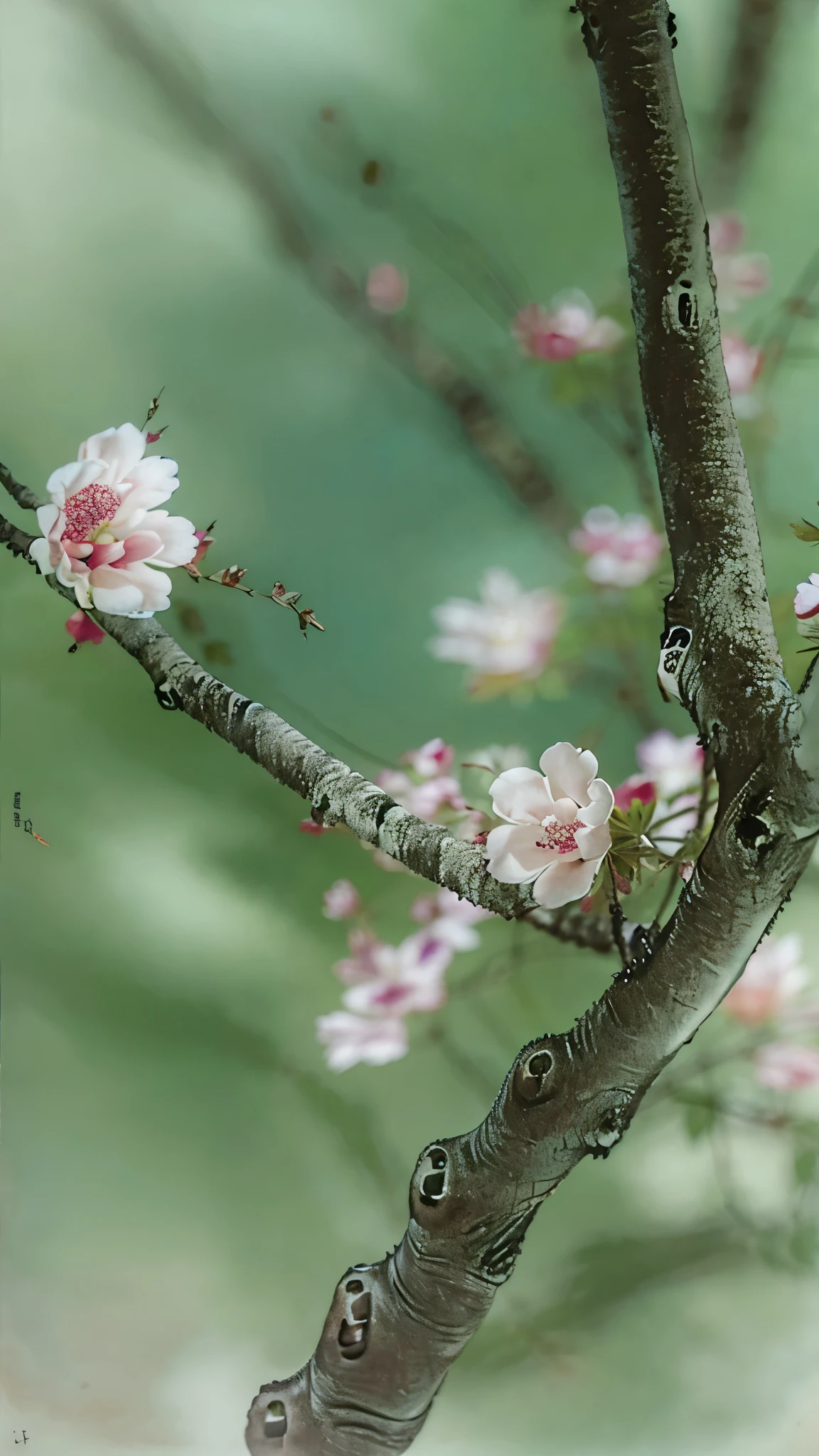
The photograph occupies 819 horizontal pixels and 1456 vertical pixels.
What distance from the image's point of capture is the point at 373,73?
2.54 ft

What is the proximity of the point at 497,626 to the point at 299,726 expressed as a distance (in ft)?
0.60

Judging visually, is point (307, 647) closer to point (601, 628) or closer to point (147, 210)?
point (601, 628)

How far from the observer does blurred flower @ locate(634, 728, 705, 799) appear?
752 mm

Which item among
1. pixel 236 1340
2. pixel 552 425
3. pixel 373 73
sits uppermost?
pixel 373 73

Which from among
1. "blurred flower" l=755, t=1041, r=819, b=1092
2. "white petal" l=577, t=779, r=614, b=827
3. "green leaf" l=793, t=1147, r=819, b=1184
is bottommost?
"green leaf" l=793, t=1147, r=819, b=1184

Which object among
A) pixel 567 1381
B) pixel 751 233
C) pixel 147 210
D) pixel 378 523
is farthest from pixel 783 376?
pixel 567 1381

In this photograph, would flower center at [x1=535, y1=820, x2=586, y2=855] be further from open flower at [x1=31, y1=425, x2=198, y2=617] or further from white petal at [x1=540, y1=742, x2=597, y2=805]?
open flower at [x1=31, y1=425, x2=198, y2=617]

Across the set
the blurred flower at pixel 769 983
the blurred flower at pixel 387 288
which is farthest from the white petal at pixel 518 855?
the blurred flower at pixel 387 288

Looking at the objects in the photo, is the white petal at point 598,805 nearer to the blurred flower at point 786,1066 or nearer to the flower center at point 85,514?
the blurred flower at point 786,1066

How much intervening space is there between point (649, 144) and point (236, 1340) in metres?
1.00

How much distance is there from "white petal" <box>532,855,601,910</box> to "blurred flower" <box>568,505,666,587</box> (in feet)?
0.77

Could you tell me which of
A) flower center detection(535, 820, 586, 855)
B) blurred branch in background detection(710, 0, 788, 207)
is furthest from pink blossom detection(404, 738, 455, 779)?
blurred branch in background detection(710, 0, 788, 207)

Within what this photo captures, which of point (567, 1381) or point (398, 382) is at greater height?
point (398, 382)

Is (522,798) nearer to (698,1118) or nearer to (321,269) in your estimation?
(698,1118)
